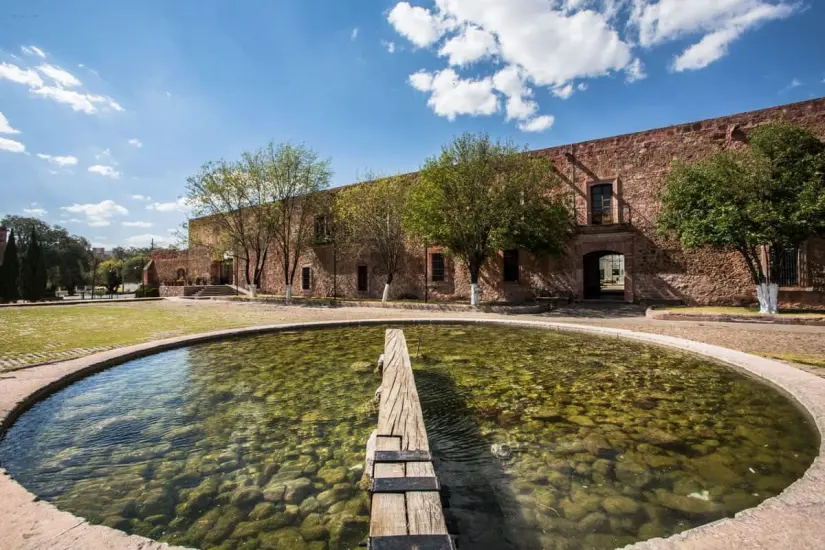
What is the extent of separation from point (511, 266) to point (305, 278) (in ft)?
46.2

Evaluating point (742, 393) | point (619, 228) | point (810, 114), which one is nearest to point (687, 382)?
point (742, 393)

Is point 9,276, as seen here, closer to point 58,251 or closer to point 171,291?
point 171,291

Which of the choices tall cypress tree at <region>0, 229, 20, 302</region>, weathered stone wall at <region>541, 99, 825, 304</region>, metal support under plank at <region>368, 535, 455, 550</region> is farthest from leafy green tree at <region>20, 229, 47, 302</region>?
metal support under plank at <region>368, 535, 455, 550</region>

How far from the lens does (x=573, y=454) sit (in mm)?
3174

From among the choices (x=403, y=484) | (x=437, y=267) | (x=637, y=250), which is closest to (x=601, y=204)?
(x=637, y=250)

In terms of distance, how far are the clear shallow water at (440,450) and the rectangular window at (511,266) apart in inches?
479

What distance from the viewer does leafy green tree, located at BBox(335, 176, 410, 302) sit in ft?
61.4

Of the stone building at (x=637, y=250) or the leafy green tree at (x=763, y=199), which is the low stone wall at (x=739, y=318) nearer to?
the leafy green tree at (x=763, y=199)

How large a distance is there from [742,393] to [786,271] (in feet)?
40.1

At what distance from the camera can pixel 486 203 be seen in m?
14.4

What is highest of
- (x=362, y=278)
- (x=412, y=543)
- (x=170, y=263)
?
(x=170, y=263)

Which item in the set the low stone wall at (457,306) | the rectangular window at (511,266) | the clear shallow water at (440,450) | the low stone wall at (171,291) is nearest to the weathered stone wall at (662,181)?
the rectangular window at (511,266)

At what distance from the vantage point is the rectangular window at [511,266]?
704 inches

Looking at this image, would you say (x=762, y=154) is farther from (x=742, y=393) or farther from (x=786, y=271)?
(x=742, y=393)
